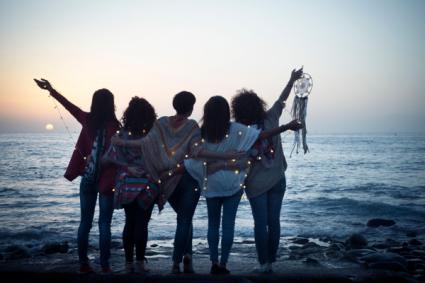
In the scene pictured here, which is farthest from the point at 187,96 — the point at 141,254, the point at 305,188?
the point at 305,188

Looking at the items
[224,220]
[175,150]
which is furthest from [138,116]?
[224,220]

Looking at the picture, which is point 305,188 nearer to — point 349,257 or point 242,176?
point 349,257

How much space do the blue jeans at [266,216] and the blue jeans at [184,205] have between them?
0.68 meters

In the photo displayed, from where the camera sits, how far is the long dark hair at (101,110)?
4121 millimetres

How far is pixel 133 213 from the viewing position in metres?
4.12

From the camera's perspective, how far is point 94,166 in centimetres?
415

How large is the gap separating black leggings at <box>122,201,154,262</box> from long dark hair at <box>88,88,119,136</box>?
956 mm

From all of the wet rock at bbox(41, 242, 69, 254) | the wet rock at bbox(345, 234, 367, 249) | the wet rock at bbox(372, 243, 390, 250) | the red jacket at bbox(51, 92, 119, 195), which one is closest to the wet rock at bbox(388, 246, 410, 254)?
the wet rock at bbox(372, 243, 390, 250)

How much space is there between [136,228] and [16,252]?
5.40 m

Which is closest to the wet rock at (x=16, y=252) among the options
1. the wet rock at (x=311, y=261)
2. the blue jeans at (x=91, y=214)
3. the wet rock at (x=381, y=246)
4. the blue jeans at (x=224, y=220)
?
the blue jeans at (x=91, y=214)

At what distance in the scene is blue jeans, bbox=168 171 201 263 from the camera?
4094 millimetres

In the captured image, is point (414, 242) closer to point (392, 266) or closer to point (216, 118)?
point (392, 266)

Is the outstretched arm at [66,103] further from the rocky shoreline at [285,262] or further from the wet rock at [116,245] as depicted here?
A: the wet rock at [116,245]

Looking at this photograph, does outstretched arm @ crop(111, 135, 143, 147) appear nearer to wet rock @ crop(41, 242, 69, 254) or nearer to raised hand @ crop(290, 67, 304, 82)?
raised hand @ crop(290, 67, 304, 82)
